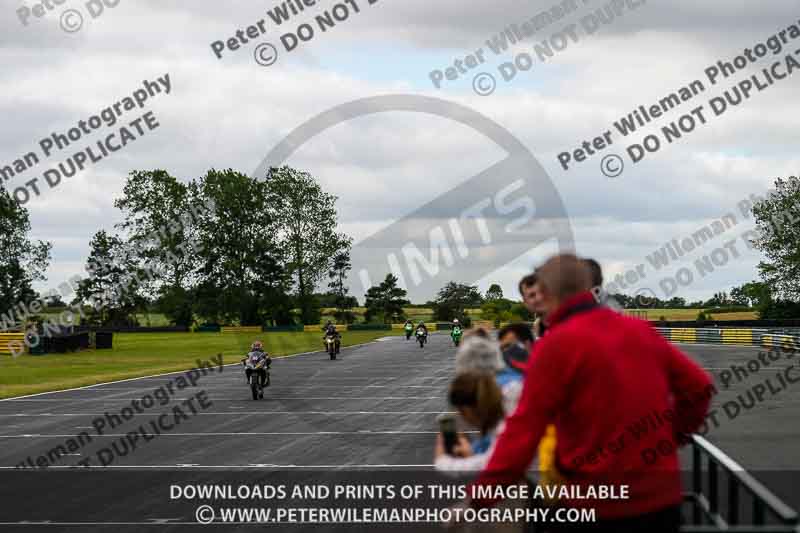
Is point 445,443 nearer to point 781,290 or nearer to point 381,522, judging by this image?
point 381,522

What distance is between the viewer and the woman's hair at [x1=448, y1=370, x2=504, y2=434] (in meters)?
4.73

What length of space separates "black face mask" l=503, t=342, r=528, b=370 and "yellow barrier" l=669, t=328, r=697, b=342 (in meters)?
67.0

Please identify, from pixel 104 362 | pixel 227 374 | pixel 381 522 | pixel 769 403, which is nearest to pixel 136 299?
pixel 104 362

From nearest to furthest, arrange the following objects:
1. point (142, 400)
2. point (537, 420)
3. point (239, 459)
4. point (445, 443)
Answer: point (537, 420) → point (445, 443) → point (239, 459) → point (142, 400)

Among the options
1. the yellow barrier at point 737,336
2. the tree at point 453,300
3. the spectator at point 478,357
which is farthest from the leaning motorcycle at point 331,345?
the tree at point 453,300

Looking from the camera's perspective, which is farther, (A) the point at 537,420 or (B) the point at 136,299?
(B) the point at 136,299

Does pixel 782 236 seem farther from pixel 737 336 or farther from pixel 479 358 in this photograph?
pixel 479 358

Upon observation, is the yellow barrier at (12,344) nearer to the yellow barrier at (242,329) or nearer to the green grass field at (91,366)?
the green grass field at (91,366)

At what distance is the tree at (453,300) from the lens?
14112 cm

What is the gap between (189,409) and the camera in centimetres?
2523

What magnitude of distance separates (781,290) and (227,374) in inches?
2790

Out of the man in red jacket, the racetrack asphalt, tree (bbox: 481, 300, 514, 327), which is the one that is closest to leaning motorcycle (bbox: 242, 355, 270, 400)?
the racetrack asphalt

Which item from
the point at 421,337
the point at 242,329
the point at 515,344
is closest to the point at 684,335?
the point at 421,337

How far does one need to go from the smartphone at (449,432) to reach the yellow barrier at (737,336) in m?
61.7
